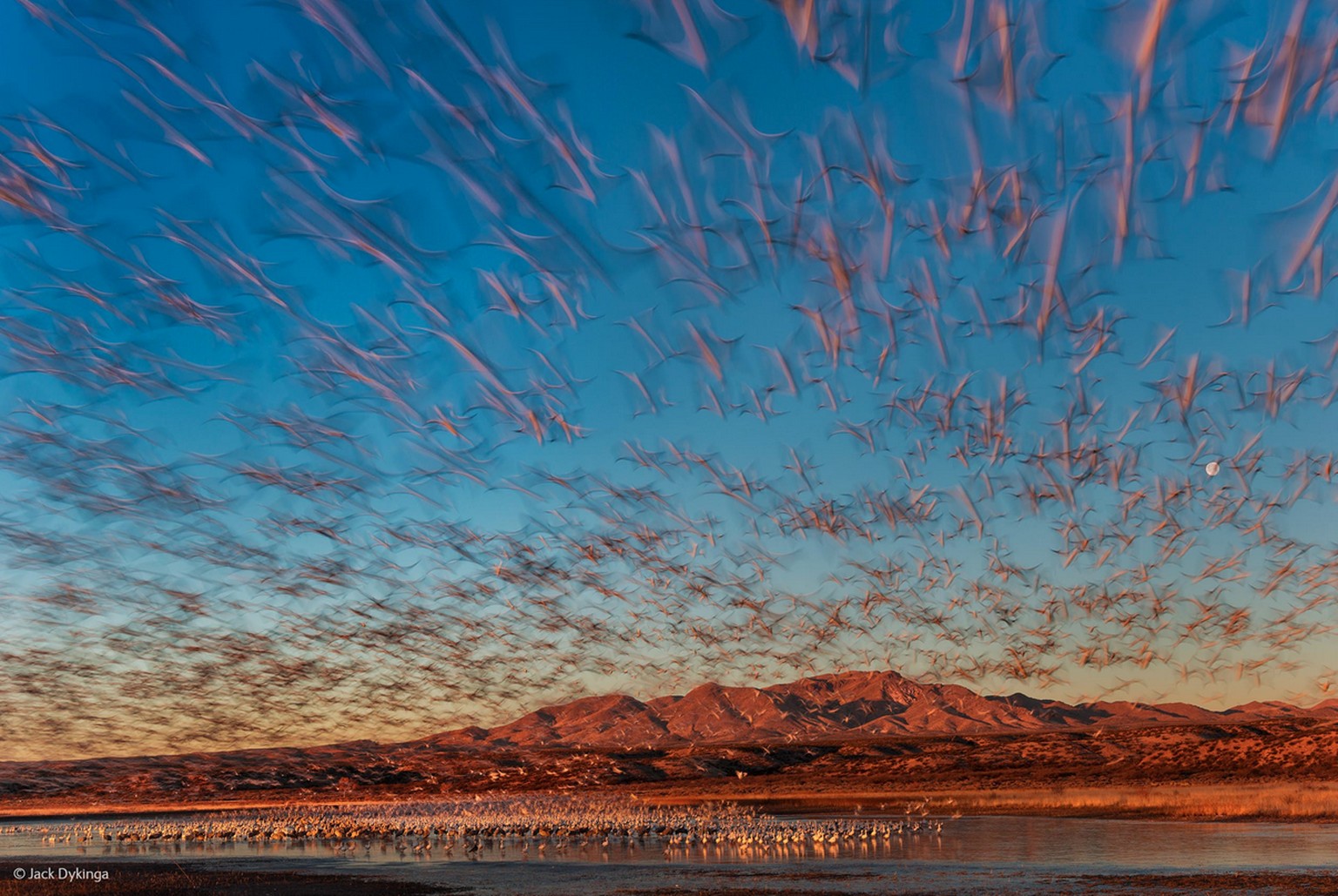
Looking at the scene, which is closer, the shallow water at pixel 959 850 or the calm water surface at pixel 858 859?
the calm water surface at pixel 858 859

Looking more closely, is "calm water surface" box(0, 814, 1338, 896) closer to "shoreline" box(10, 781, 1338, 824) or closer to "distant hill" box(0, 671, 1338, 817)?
"shoreline" box(10, 781, 1338, 824)

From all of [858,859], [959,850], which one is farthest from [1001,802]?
[858,859]

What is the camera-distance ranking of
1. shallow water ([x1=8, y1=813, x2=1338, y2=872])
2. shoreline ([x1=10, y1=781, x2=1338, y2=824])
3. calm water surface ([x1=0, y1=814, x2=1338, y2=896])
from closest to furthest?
calm water surface ([x1=0, y1=814, x2=1338, y2=896]), shallow water ([x1=8, y1=813, x2=1338, y2=872]), shoreline ([x1=10, y1=781, x2=1338, y2=824])

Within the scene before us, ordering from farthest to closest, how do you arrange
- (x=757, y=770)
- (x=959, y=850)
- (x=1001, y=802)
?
(x=757, y=770), (x=1001, y=802), (x=959, y=850)

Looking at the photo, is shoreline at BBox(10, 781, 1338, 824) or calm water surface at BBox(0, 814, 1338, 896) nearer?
calm water surface at BBox(0, 814, 1338, 896)

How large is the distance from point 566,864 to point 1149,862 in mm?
18792

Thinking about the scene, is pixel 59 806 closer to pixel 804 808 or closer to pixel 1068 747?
pixel 804 808

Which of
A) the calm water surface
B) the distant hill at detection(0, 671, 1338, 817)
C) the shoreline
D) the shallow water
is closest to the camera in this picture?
the calm water surface

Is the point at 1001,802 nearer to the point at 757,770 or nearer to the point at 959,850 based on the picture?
the point at 959,850

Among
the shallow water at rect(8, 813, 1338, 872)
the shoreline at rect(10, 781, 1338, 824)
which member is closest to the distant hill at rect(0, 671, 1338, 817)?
the shoreline at rect(10, 781, 1338, 824)

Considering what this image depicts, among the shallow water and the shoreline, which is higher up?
the shallow water

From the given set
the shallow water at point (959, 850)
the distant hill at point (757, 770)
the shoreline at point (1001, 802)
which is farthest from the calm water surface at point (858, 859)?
the distant hill at point (757, 770)

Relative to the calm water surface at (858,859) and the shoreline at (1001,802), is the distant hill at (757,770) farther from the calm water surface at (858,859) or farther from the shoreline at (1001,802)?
the calm water surface at (858,859)

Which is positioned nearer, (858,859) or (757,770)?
(858,859)
